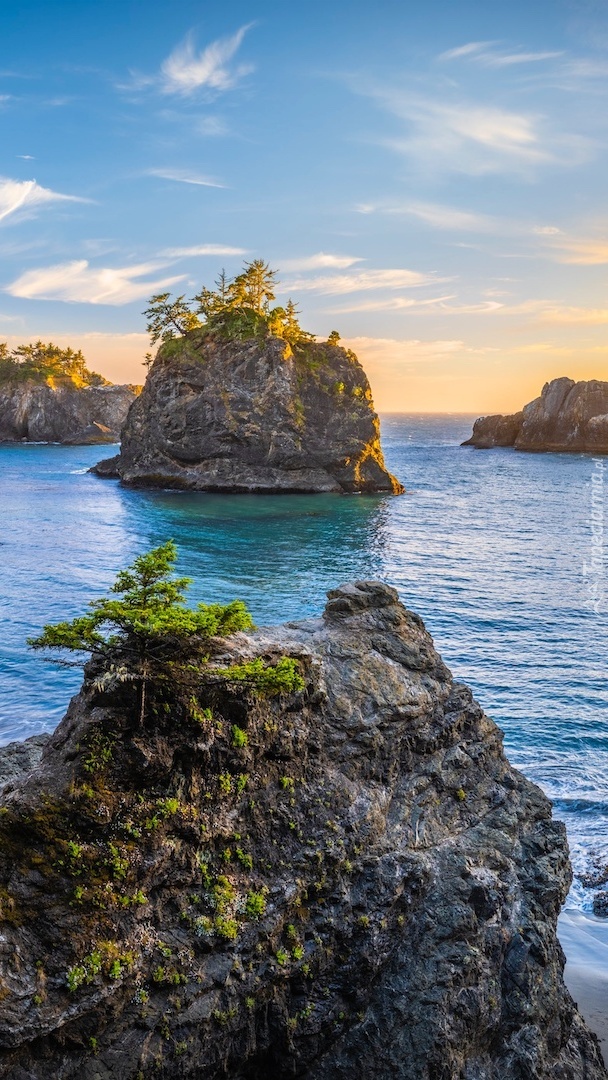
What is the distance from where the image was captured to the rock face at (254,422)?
84.1m

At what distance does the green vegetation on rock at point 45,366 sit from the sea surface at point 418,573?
5391 cm

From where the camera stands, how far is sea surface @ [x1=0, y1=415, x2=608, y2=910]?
88.5ft

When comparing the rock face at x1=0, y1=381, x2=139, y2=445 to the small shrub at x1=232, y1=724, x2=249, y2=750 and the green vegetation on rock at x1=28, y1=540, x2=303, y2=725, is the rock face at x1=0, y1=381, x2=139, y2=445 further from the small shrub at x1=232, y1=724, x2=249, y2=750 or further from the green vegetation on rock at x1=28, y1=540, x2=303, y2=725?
the small shrub at x1=232, y1=724, x2=249, y2=750

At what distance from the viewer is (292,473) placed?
8500 cm

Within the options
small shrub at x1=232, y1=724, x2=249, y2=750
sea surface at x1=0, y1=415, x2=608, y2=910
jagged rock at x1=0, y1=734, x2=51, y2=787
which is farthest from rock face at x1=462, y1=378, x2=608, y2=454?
small shrub at x1=232, y1=724, x2=249, y2=750

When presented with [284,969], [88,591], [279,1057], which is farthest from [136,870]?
[88,591]

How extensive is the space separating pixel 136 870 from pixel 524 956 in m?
6.95

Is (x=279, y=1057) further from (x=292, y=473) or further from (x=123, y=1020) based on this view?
(x=292, y=473)

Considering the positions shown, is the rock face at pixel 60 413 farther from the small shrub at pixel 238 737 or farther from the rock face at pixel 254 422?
the small shrub at pixel 238 737

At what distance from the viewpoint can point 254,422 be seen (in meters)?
83.7

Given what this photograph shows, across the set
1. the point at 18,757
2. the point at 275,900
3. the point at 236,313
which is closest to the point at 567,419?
the point at 236,313

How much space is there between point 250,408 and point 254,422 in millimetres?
1928

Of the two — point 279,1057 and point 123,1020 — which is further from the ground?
point 123,1020

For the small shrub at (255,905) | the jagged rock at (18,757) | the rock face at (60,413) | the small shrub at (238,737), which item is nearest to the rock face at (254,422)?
the jagged rock at (18,757)
